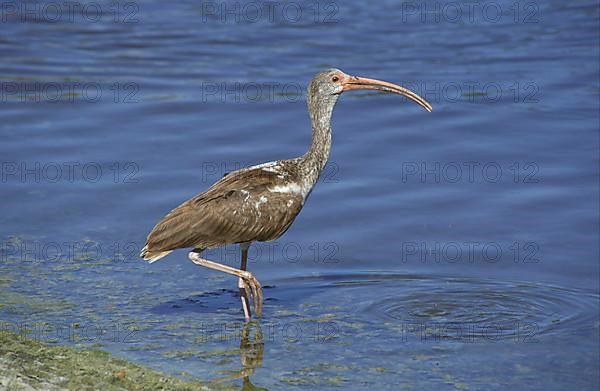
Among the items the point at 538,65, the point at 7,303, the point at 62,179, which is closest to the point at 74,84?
the point at 62,179

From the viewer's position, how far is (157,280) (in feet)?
35.7

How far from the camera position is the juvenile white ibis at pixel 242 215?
32.9 feet

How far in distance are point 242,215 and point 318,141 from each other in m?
1.16

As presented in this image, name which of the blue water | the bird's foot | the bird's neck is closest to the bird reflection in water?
the blue water

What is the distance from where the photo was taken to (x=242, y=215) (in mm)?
10219

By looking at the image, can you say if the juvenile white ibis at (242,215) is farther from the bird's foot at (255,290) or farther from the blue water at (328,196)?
the blue water at (328,196)

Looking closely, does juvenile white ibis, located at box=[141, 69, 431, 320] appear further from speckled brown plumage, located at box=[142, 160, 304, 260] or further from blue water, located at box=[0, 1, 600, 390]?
blue water, located at box=[0, 1, 600, 390]

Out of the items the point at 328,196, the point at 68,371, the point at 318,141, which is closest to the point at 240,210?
the point at 318,141

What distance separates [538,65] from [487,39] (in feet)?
7.79

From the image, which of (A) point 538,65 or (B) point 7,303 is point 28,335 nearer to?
(B) point 7,303

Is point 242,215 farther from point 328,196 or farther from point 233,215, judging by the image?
point 328,196

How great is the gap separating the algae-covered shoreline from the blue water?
328 mm

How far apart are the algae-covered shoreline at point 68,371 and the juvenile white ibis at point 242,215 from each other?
1537 mm

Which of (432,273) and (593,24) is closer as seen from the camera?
(432,273)
